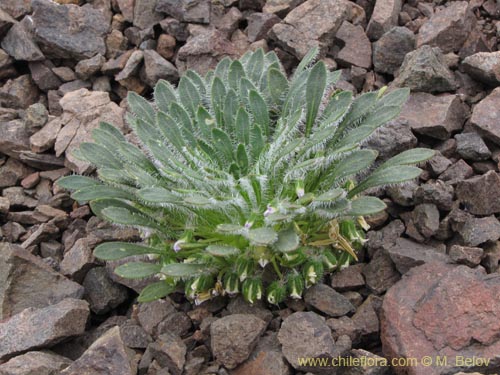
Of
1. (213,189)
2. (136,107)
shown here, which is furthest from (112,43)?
(213,189)

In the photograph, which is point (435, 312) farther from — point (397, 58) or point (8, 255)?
point (8, 255)

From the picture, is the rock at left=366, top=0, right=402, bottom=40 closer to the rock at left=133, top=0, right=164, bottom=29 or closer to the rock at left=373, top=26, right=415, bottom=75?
the rock at left=373, top=26, right=415, bottom=75

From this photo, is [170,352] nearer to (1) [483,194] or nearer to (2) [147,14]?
(1) [483,194]

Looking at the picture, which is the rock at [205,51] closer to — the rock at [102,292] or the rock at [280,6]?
the rock at [280,6]

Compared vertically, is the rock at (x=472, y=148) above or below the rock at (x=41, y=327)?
above

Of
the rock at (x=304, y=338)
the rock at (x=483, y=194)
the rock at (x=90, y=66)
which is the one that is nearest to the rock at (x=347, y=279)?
the rock at (x=304, y=338)

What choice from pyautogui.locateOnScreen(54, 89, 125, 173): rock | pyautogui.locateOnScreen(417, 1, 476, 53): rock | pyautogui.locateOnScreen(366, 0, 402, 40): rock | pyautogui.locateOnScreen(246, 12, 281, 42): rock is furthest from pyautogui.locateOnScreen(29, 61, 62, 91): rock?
pyautogui.locateOnScreen(417, 1, 476, 53): rock

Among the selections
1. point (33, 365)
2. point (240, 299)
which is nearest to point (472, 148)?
point (240, 299)
